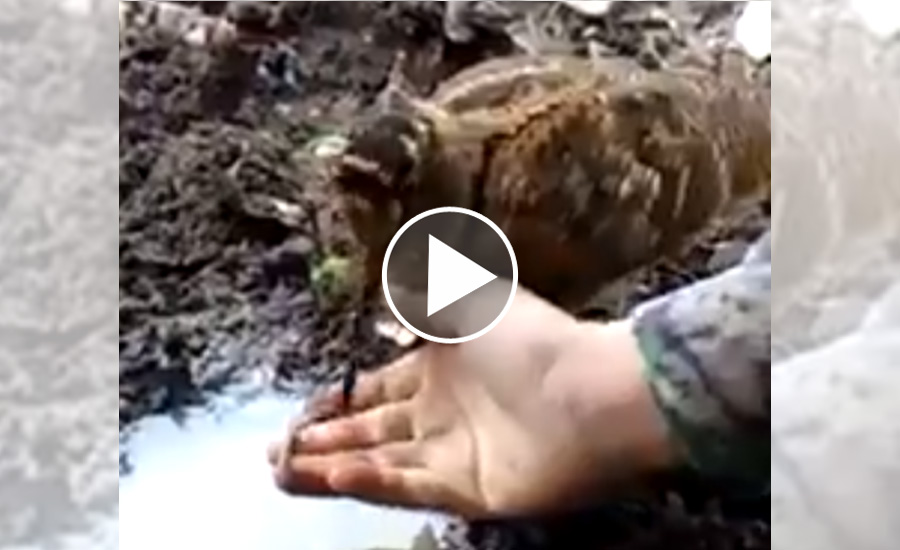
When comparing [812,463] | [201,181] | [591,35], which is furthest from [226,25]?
[812,463]

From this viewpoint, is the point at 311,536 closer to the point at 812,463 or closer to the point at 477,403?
the point at 477,403

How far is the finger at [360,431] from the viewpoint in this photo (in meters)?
0.89

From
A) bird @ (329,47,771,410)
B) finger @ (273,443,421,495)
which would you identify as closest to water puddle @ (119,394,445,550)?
finger @ (273,443,421,495)

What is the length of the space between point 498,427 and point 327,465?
0.33ft

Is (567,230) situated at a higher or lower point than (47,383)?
higher

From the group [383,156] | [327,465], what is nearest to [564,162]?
[383,156]

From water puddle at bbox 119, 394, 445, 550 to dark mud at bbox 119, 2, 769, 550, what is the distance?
0.06 feet

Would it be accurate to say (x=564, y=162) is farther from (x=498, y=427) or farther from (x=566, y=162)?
(x=498, y=427)

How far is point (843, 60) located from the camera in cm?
91

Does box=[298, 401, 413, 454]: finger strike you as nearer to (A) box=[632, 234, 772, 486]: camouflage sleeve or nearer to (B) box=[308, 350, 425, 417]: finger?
(B) box=[308, 350, 425, 417]: finger

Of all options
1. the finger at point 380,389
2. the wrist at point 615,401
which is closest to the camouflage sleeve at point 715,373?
the wrist at point 615,401

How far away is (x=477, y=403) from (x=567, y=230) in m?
0.11

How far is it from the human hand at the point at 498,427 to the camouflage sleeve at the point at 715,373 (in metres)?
0.02

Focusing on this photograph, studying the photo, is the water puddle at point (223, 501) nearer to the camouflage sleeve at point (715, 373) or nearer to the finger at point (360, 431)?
the finger at point (360, 431)
